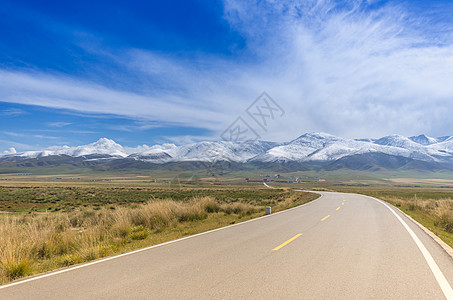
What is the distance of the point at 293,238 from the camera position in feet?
30.7

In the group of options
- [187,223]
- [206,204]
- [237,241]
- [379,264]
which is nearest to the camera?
[379,264]

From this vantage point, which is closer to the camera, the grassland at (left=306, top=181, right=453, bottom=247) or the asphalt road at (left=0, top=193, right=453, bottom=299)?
the asphalt road at (left=0, top=193, right=453, bottom=299)

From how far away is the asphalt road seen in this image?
4617mm

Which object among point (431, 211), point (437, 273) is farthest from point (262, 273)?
point (431, 211)

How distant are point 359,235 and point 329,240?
169cm

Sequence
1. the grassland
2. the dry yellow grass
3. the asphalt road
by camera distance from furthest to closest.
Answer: the grassland
the dry yellow grass
the asphalt road

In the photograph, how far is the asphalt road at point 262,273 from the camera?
4617 mm

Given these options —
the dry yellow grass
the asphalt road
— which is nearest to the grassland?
the asphalt road

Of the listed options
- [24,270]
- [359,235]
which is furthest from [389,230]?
[24,270]

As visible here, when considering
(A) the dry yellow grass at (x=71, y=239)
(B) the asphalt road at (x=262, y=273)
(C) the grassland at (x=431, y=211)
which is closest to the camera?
(B) the asphalt road at (x=262, y=273)

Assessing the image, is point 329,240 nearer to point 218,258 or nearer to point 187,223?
point 218,258

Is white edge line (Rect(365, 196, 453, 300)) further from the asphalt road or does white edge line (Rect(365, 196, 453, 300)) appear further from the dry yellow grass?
the dry yellow grass

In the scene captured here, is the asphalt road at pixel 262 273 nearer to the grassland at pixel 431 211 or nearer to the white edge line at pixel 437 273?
the white edge line at pixel 437 273

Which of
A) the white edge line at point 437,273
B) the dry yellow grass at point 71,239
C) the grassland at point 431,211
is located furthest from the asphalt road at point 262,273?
the grassland at point 431,211
